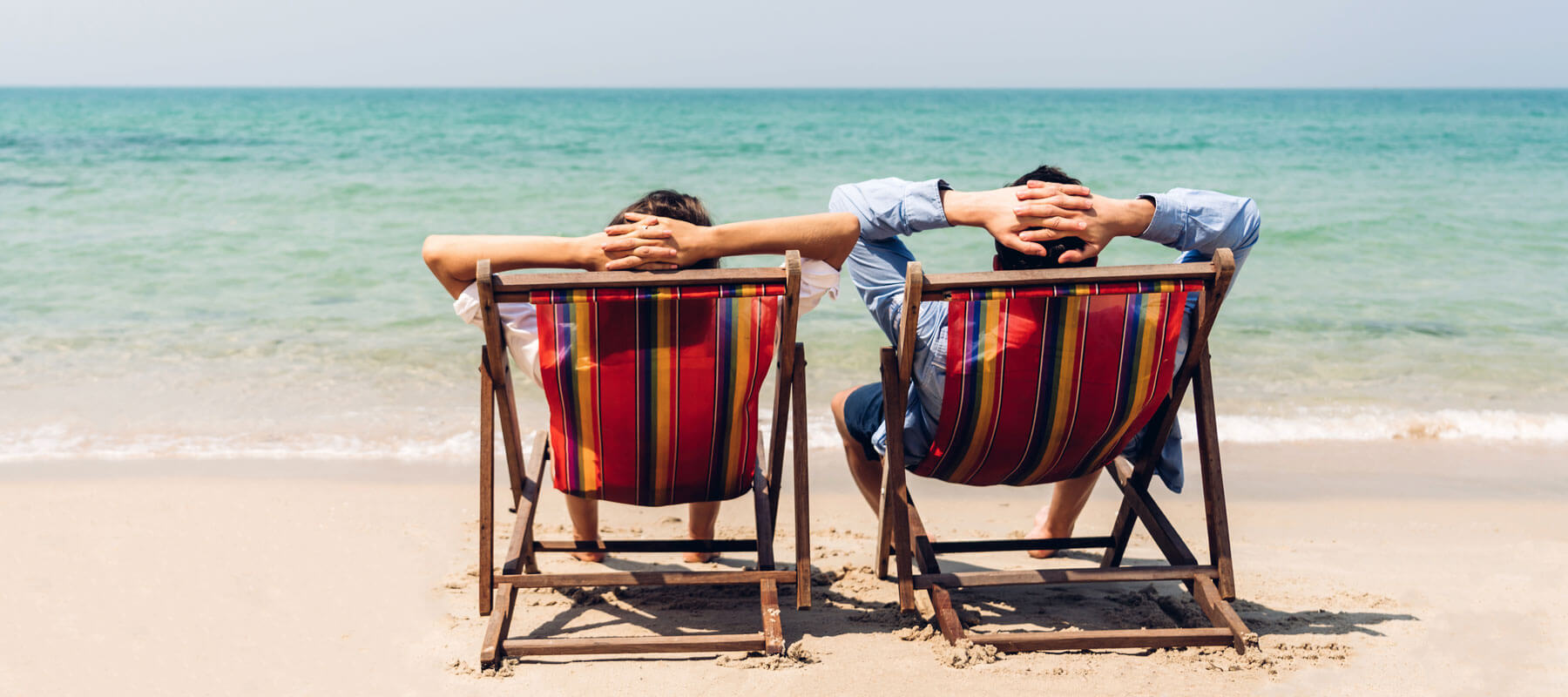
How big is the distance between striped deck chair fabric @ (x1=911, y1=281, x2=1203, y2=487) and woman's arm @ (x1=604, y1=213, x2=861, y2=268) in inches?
13.3

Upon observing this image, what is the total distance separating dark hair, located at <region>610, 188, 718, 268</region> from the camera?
255cm

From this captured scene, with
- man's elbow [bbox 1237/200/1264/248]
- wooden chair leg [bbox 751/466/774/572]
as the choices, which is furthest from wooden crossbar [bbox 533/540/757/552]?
man's elbow [bbox 1237/200/1264/248]

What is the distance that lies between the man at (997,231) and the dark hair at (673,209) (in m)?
0.33

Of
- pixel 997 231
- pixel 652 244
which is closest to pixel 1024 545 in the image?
pixel 997 231

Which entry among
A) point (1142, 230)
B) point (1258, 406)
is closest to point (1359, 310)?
point (1258, 406)

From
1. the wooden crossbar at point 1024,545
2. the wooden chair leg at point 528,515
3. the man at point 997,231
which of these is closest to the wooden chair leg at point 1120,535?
the wooden crossbar at point 1024,545

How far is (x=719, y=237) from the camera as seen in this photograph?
94.9 inches

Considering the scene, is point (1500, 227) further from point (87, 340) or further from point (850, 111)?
point (850, 111)

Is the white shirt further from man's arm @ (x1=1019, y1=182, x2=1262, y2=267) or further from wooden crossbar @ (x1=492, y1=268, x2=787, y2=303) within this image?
man's arm @ (x1=1019, y1=182, x2=1262, y2=267)

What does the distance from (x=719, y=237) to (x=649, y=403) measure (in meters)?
0.39

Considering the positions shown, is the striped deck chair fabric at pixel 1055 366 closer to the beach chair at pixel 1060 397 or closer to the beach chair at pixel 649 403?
the beach chair at pixel 1060 397

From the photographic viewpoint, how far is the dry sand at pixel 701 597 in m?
2.47

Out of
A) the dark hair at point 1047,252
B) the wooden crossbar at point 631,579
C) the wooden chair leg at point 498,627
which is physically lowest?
the wooden chair leg at point 498,627

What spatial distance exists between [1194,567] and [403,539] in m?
2.26
